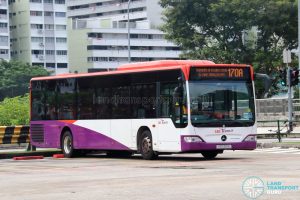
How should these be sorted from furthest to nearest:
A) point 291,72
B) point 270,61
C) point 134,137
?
point 270,61 → point 291,72 → point 134,137

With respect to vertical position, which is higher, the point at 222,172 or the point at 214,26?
the point at 214,26

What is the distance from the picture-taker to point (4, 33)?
15225 cm

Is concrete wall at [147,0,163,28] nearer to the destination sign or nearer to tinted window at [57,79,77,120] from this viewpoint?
tinted window at [57,79,77,120]

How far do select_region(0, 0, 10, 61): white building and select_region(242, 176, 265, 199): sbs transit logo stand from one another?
13854cm

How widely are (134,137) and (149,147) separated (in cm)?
96


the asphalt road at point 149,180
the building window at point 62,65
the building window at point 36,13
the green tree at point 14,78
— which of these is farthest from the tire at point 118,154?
the building window at point 62,65

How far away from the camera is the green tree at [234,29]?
6950cm

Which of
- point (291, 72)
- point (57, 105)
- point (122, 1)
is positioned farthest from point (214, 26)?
point (122, 1)

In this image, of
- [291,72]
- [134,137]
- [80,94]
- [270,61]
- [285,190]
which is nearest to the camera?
[285,190]

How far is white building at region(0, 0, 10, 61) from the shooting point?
152 m

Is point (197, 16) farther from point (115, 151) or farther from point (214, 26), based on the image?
point (115, 151)

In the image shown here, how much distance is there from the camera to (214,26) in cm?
7150

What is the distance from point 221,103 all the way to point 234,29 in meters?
46.9

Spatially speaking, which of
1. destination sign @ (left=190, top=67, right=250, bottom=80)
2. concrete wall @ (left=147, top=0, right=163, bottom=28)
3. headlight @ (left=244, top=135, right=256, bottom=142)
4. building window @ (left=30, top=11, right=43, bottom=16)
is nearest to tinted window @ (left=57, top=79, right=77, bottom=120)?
destination sign @ (left=190, top=67, right=250, bottom=80)
